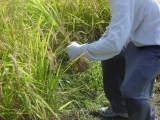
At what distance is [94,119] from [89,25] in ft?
4.24

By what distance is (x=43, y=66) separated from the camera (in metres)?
2.76

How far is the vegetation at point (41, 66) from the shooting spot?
8.48ft

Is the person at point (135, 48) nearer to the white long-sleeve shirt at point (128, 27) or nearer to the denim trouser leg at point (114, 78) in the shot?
the white long-sleeve shirt at point (128, 27)

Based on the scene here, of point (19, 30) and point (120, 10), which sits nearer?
point (120, 10)

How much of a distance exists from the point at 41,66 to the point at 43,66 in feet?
0.06

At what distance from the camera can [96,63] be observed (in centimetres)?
402

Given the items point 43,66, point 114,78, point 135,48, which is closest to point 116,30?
point 135,48

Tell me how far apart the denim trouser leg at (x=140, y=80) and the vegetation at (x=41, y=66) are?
39 cm

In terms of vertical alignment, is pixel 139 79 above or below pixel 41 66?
below

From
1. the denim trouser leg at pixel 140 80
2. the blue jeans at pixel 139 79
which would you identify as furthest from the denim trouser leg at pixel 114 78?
the denim trouser leg at pixel 140 80

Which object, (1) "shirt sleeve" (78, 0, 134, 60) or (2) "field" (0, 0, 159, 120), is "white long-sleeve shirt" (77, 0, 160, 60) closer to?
(1) "shirt sleeve" (78, 0, 134, 60)

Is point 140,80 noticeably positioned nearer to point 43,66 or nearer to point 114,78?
point 114,78

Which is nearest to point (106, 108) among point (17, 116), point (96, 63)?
point (96, 63)

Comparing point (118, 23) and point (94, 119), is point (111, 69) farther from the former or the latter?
point (118, 23)
